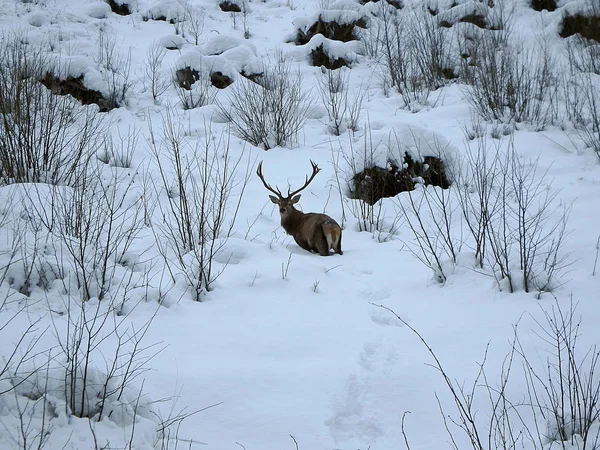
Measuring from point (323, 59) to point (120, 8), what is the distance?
20.3ft

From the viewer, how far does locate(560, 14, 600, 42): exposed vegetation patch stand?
9953 mm

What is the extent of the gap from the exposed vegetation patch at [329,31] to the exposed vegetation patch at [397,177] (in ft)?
21.9

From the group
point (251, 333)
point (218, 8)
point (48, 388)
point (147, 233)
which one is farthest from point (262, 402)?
point (218, 8)

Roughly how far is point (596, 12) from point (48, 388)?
38.5ft

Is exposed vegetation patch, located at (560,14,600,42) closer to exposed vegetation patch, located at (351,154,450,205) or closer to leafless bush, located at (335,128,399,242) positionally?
exposed vegetation patch, located at (351,154,450,205)

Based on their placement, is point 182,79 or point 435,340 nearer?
point 435,340

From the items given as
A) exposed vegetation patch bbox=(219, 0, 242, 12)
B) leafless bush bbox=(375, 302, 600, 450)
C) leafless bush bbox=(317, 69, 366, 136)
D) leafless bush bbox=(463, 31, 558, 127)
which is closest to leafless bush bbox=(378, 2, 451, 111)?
leafless bush bbox=(317, 69, 366, 136)

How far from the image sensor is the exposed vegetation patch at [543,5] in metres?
11.7

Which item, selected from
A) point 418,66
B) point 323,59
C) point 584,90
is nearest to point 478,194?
point 584,90

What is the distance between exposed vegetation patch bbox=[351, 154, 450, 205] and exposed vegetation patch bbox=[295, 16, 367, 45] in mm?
6680

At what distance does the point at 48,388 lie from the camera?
7.63 ft

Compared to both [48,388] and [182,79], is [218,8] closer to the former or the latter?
[182,79]

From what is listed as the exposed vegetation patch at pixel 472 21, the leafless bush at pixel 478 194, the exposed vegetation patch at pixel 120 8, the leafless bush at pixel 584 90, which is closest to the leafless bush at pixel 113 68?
the exposed vegetation patch at pixel 120 8

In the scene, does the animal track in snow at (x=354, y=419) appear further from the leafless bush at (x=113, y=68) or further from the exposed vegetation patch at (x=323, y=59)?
the exposed vegetation patch at (x=323, y=59)
